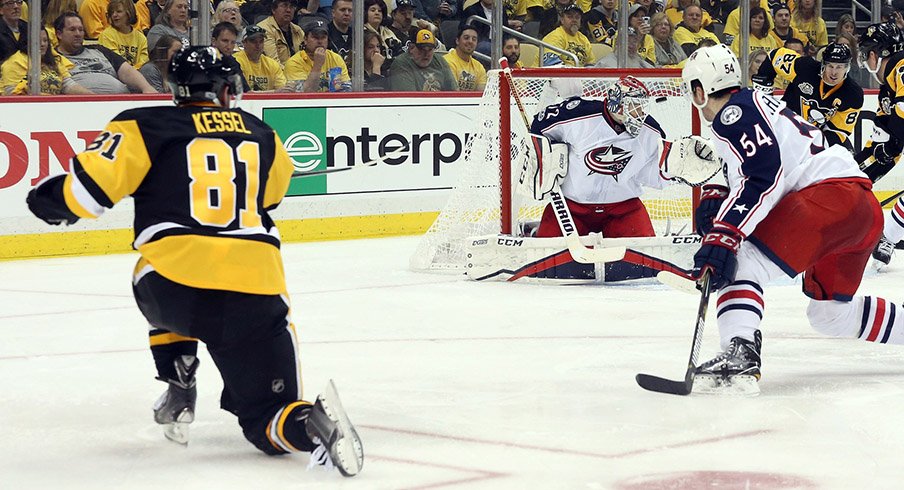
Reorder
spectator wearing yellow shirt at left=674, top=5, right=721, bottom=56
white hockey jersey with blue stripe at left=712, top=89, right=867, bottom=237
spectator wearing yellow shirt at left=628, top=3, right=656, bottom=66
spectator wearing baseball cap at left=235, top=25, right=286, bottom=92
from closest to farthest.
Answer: white hockey jersey with blue stripe at left=712, top=89, right=867, bottom=237
spectator wearing baseball cap at left=235, top=25, right=286, bottom=92
spectator wearing yellow shirt at left=628, top=3, right=656, bottom=66
spectator wearing yellow shirt at left=674, top=5, right=721, bottom=56

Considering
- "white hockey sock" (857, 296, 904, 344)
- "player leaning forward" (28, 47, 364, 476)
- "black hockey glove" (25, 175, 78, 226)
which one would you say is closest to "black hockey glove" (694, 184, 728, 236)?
"white hockey sock" (857, 296, 904, 344)

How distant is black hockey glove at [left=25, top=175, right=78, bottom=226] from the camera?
9.12 ft

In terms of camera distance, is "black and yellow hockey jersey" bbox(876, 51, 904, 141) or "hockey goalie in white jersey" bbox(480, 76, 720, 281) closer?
"hockey goalie in white jersey" bbox(480, 76, 720, 281)

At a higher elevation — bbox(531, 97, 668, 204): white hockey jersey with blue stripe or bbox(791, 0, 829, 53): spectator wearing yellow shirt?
bbox(791, 0, 829, 53): spectator wearing yellow shirt

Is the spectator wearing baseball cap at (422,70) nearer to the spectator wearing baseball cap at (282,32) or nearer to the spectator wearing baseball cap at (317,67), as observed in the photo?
the spectator wearing baseball cap at (317,67)

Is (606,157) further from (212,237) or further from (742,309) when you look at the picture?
(212,237)

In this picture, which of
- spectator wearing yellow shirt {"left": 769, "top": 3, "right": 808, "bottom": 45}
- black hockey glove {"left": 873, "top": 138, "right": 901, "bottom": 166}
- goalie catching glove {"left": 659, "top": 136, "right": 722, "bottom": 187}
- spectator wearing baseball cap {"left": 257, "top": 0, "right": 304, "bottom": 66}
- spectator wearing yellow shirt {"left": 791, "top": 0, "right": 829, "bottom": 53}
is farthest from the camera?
spectator wearing yellow shirt {"left": 791, "top": 0, "right": 829, "bottom": 53}

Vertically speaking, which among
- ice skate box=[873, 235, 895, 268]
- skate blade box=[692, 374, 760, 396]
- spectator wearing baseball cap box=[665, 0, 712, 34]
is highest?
spectator wearing baseball cap box=[665, 0, 712, 34]

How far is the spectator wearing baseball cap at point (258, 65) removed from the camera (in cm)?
776

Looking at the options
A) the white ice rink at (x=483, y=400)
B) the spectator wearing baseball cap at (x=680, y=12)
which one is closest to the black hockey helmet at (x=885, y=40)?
the white ice rink at (x=483, y=400)

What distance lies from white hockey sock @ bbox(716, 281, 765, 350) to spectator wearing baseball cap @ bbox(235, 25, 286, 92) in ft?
14.8

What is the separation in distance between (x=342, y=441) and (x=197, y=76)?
0.81 metres

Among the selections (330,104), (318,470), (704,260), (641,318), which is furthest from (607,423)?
(330,104)

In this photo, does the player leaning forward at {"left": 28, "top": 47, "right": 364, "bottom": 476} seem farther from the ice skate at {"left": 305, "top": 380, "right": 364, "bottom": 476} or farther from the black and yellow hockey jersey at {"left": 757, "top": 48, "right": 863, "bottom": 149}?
the black and yellow hockey jersey at {"left": 757, "top": 48, "right": 863, "bottom": 149}
